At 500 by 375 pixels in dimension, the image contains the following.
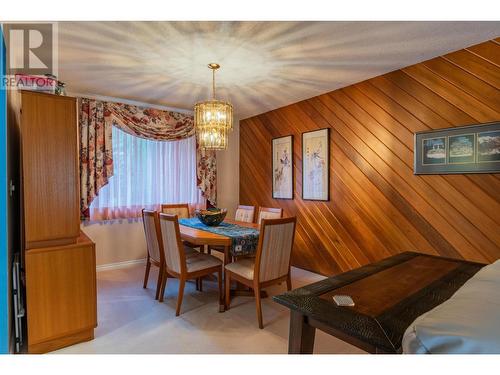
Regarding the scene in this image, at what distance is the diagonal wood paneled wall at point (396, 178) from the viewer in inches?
88.9

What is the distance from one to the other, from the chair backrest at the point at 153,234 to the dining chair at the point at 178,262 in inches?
5.1

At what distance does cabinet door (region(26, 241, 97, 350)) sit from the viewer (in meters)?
1.83

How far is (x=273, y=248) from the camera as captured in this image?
7.81 ft

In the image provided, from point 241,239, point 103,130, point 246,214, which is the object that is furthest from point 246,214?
point 103,130

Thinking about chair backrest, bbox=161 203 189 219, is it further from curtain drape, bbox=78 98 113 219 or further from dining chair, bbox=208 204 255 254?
curtain drape, bbox=78 98 113 219

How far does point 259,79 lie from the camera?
3049mm

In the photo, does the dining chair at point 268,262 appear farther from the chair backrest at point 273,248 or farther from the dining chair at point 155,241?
the dining chair at point 155,241

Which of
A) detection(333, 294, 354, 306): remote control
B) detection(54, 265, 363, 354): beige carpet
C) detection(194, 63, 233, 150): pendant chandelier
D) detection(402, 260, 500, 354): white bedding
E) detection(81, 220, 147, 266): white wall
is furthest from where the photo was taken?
detection(81, 220, 147, 266): white wall

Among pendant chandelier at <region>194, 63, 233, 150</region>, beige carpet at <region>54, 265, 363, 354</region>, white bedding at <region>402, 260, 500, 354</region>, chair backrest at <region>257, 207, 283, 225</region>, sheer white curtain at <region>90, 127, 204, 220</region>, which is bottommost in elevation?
beige carpet at <region>54, 265, 363, 354</region>

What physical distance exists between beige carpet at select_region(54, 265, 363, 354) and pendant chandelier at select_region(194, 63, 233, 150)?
168 cm

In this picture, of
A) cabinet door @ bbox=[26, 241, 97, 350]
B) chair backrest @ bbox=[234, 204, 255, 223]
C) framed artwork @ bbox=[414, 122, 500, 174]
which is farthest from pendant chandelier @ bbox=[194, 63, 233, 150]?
framed artwork @ bbox=[414, 122, 500, 174]

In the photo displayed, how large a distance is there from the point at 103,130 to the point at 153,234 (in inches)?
71.0
